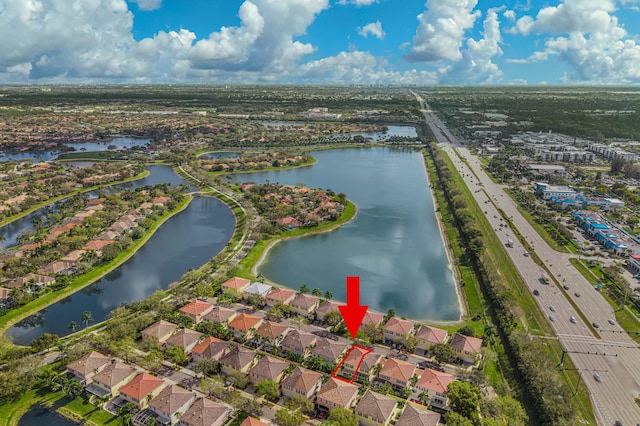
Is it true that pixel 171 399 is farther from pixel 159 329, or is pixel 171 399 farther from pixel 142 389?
pixel 159 329

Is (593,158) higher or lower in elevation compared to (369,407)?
higher

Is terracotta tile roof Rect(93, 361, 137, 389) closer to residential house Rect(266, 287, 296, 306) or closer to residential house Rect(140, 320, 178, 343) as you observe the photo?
residential house Rect(140, 320, 178, 343)

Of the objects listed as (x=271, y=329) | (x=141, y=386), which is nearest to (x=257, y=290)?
(x=271, y=329)

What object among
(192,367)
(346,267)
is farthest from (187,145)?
(192,367)

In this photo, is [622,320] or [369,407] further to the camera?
[622,320]

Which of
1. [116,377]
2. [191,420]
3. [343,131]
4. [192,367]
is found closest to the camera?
[191,420]

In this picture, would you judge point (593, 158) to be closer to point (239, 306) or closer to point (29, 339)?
point (239, 306)

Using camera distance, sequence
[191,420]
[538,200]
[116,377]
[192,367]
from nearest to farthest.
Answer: [191,420]
[116,377]
[192,367]
[538,200]
